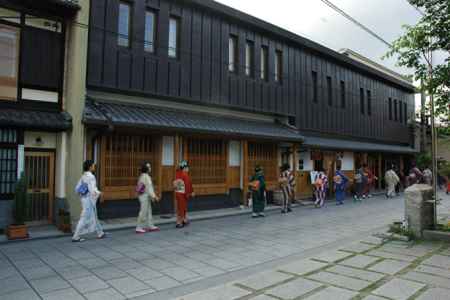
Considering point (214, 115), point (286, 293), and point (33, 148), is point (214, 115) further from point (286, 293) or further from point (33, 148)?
point (286, 293)

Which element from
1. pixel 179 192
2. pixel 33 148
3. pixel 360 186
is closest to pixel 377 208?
pixel 360 186

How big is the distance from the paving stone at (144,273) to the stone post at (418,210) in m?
6.32

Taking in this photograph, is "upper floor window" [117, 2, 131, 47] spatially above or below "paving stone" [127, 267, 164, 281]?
above

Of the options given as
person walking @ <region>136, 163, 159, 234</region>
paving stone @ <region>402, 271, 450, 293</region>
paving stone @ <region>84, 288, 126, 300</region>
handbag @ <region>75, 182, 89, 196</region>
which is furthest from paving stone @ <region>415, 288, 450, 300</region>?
handbag @ <region>75, 182, 89, 196</region>

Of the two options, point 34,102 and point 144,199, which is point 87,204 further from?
point 34,102

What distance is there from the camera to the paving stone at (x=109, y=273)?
203 inches

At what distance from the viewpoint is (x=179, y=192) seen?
368 inches

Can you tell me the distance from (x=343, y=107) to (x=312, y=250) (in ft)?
49.0

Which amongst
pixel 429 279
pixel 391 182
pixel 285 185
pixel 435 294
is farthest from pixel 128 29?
pixel 391 182

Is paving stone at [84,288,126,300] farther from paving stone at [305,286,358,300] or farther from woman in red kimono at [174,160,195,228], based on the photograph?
woman in red kimono at [174,160,195,228]

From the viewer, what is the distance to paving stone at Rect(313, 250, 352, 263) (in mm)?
6179

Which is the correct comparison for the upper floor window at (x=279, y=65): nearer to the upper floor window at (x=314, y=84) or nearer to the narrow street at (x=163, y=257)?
the upper floor window at (x=314, y=84)

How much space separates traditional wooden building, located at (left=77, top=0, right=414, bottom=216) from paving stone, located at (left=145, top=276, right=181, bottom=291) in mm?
5064

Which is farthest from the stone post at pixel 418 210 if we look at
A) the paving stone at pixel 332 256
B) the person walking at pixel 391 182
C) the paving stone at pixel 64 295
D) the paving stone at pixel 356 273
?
the person walking at pixel 391 182
